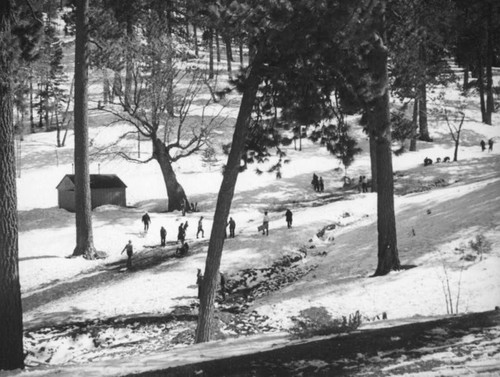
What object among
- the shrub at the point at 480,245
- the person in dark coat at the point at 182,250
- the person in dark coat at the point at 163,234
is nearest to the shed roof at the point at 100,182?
the person in dark coat at the point at 163,234

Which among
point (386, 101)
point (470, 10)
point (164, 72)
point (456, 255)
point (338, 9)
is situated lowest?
point (456, 255)

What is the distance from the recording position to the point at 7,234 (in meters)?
8.34

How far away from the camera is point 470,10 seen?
4303 cm

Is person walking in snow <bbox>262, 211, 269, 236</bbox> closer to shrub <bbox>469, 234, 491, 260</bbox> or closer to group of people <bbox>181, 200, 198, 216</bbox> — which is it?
group of people <bbox>181, 200, 198, 216</bbox>

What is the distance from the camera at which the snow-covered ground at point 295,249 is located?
44.6ft

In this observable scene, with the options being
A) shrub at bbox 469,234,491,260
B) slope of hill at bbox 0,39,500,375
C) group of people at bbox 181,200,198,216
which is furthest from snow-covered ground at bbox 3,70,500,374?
group of people at bbox 181,200,198,216

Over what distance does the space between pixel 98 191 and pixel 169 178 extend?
5.21 m

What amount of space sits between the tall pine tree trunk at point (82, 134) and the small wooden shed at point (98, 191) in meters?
9.56

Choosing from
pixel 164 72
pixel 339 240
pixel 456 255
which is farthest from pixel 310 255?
pixel 164 72

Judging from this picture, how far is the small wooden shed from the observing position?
30250 millimetres

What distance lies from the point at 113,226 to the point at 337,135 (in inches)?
688

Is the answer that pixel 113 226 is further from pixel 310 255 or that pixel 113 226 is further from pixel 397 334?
pixel 397 334

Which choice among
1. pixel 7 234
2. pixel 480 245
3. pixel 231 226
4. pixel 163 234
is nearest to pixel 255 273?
pixel 231 226

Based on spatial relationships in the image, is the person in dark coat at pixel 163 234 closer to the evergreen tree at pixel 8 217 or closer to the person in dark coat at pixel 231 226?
the person in dark coat at pixel 231 226
